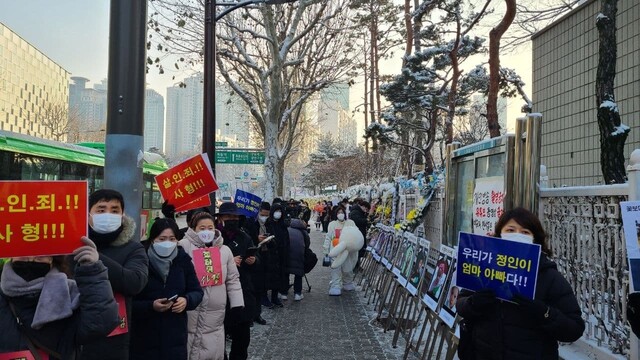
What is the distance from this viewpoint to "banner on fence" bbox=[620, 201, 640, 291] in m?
2.66

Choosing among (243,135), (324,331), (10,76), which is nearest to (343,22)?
(324,331)

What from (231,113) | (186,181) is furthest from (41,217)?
(231,113)

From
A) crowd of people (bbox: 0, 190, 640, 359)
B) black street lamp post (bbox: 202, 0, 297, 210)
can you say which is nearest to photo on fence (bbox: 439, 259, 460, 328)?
crowd of people (bbox: 0, 190, 640, 359)

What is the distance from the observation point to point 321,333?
774 cm

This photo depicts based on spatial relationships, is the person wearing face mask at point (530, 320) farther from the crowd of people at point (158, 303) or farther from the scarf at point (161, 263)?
the scarf at point (161, 263)

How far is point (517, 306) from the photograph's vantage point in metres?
2.99

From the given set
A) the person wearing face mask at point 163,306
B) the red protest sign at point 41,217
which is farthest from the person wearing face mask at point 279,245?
the red protest sign at point 41,217

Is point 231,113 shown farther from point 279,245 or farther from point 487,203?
point 487,203

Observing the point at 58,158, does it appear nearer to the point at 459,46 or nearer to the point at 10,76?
the point at 459,46

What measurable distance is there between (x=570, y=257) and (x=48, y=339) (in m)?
3.93

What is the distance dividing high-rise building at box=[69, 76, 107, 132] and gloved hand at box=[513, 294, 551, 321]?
3635 centimetres

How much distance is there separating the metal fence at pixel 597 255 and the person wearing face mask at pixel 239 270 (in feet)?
9.93

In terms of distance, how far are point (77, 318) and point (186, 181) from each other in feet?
11.8

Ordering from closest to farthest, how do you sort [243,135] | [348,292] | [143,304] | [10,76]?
[143,304] < [348,292] < [243,135] < [10,76]
